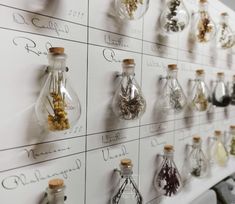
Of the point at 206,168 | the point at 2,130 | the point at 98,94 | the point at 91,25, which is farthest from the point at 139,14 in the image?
the point at 206,168

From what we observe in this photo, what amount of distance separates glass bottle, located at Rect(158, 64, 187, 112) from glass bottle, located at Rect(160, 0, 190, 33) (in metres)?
0.15

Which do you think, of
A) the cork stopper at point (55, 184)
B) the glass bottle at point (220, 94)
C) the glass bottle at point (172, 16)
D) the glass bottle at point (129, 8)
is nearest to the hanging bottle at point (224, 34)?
the glass bottle at point (220, 94)

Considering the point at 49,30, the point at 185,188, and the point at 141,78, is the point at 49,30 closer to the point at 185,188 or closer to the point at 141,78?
the point at 141,78

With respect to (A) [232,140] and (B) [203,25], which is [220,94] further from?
(B) [203,25]

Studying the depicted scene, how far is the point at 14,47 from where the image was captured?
57 centimetres

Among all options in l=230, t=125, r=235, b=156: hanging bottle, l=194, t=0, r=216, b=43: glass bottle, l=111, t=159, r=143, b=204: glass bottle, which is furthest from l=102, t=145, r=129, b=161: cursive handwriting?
l=230, t=125, r=235, b=156: hanging bottle

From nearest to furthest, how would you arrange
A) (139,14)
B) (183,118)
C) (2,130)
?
(2,130), (139,14), (183,118)

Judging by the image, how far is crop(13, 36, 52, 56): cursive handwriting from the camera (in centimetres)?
57

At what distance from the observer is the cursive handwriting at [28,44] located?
57cm

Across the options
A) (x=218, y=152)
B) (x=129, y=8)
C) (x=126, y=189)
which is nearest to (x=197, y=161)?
(x=218, y=152)

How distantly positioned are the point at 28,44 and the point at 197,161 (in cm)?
96

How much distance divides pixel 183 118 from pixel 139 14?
56 cm

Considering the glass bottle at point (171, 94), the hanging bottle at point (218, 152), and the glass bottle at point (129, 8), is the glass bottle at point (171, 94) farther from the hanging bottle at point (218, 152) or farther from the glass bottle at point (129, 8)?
the hanging bottle at point (218, 152)

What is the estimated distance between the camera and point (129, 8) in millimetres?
789
